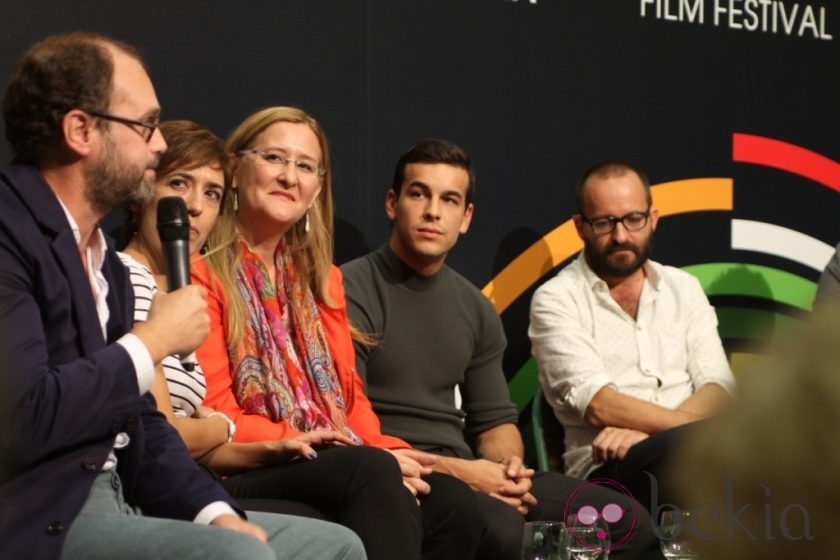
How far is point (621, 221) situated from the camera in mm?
3969

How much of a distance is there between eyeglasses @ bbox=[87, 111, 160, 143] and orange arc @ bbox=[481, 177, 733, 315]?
2.24m

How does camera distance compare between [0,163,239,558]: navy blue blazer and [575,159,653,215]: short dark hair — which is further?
[575,159,653,215]: short dark hair

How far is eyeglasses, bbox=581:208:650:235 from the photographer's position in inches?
156

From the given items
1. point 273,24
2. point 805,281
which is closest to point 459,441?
point 273,24

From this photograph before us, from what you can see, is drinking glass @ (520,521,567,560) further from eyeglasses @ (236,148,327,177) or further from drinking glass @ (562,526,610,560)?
eyeglasses @ (236,148,327,177)

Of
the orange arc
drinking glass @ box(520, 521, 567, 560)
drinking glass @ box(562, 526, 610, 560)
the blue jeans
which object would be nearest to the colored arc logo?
the orange arc

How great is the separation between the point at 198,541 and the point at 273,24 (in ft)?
8.13

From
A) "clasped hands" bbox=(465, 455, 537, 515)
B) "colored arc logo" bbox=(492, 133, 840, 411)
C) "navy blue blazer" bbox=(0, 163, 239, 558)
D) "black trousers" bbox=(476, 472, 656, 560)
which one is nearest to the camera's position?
"navy blue blazer" bbox=(0, 163, 239, 558)

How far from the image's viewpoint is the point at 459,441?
3488 millimetres

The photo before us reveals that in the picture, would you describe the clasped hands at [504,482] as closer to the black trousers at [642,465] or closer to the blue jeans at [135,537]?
the black trousers at [642,465]

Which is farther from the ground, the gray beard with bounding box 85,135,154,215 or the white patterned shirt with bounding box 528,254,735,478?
the gray beard with bounding box 85,135,154,215

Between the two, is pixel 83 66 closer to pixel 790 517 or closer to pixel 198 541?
pixel 198 541

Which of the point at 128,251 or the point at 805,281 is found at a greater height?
the point at 128,251

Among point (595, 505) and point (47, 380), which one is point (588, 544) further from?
point (47, 380)
